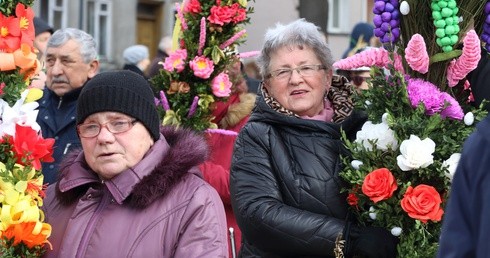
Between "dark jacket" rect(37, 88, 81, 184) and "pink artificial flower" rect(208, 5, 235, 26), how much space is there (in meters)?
0.98

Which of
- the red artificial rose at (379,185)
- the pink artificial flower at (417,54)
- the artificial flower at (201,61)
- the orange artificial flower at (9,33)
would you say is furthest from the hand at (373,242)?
the artificial flower at (201,61)

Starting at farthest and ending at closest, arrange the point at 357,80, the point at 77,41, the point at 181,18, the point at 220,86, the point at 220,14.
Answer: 1. the point at 357,80
2. the point at 77,41
3. the point at 181,18
4. the point at 220,86
5. the point at 220,14

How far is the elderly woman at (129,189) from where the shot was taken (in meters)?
3.95

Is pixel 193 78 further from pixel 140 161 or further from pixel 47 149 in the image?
pixel 140 161

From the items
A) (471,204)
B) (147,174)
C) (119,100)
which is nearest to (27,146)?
(119,100)

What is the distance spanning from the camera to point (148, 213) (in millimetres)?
3980

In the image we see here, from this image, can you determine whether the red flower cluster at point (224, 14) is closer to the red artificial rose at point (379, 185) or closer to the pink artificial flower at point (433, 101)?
the pink artificial flower at point (433, 101)

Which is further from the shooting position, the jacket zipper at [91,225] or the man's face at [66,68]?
the man's face at [66,68]

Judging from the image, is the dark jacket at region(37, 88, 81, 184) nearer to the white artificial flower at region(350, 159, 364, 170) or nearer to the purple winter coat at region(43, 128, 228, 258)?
the purple winter coat at region(43, 128, 228, 258)

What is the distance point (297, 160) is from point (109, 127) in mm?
788

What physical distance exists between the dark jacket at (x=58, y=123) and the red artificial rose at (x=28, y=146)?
166 centimetres

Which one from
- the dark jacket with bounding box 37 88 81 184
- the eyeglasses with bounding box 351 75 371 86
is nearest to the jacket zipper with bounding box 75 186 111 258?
the dark jacket with bounding box 37 88 81 184

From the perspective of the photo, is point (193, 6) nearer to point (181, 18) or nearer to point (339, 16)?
point (181, 18)

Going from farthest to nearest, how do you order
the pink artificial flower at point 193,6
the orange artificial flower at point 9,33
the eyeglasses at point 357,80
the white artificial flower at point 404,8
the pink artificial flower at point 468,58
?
the eyeglasses at point 357,80
the pink artificial flower at point 193,6
the orange artificial flower at point 9,33
the white artificial flower at point 404,8
the pink artificial flower at point 468,58
